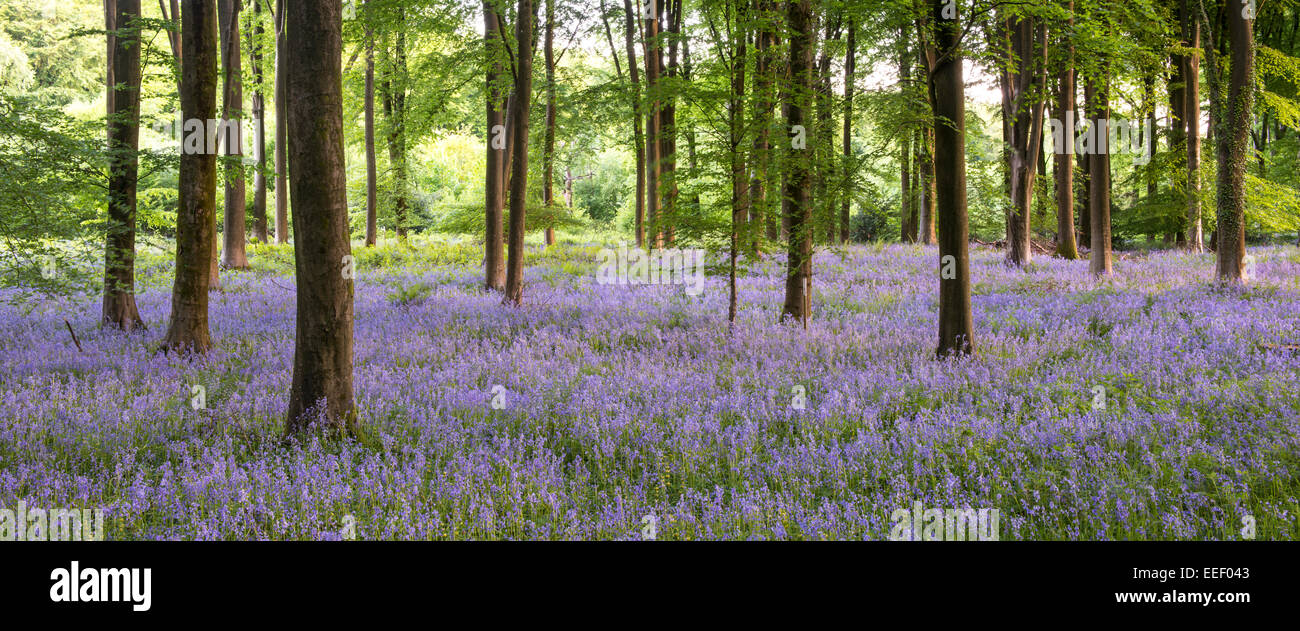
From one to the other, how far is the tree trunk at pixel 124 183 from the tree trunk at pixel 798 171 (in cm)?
901

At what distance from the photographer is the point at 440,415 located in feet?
19.5

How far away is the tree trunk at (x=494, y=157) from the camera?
1359cm

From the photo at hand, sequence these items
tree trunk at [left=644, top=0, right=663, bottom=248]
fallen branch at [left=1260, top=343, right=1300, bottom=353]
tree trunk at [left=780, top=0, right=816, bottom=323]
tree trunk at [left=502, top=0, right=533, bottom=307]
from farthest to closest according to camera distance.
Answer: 1. tree trunk at [left=644, top=0, right=663, bottom=248]
2. tree trunk at [left=502, top=0, right=533, bottom=307]
3. tree trunk at [left=780, top=0, right=816, bottom=323]
4. fallen branch at [left=1260, top=343, right=1300, bottom=353]

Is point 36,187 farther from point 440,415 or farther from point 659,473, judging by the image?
point 659,473

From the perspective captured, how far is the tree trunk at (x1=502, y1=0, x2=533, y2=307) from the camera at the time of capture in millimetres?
11977

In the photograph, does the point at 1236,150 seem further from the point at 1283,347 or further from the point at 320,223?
the point at 320,223

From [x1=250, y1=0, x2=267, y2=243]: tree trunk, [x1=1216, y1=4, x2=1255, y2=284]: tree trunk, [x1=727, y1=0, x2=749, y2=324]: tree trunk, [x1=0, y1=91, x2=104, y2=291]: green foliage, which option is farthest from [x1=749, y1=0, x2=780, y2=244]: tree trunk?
[x1=250, y1=0, x2=267, y2=243]: tree trunk

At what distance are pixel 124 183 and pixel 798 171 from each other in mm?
9927

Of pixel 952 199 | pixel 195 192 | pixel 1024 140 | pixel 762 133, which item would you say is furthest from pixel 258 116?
pixel 952 199

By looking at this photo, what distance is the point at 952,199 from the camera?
24.7 feet

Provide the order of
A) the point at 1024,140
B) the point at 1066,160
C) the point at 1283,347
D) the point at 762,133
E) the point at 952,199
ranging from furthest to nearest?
the point at 1024,140 → the point at 1066,160 → the point at 762,133 → the point at 952,199 → the point at 1283,347

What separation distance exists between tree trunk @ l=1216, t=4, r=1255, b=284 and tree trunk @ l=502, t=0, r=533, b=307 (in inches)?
510

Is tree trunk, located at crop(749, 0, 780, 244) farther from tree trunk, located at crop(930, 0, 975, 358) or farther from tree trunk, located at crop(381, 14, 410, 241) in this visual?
tree trunk, located at crop(381, 14, 410, 241)

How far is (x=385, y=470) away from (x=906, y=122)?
277 inches
